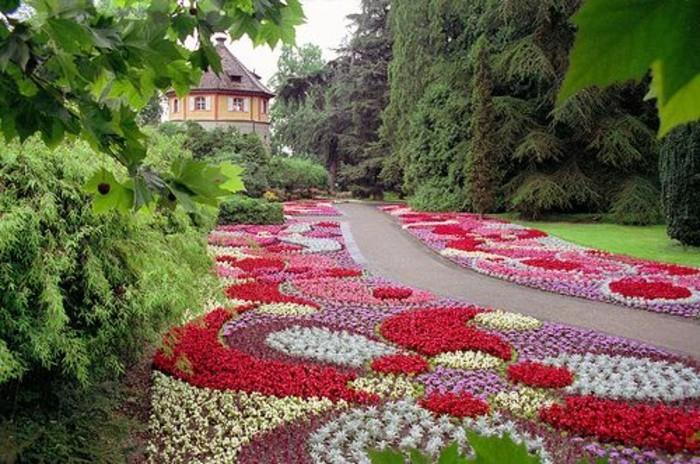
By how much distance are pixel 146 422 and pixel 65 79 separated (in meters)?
4.61

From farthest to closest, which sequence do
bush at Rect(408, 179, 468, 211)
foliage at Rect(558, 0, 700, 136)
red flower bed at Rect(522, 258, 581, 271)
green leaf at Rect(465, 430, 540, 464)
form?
1. bush at Rect(408, 179, 468, 211)
2. red flower bed at Rect(522, 258, 581, 271)
3. green leaf at Rect(465, 430, 540, 464)
4. foliage at Rect(558, 0, 700, 136)

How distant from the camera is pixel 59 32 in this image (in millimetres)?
972

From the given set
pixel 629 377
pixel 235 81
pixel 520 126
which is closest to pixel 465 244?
pixel 629 377

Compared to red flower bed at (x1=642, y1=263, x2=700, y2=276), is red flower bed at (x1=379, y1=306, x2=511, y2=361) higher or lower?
lower

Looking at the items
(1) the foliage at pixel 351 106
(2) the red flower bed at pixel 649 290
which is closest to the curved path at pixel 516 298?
(2) the red flower bed at pixel 649 290

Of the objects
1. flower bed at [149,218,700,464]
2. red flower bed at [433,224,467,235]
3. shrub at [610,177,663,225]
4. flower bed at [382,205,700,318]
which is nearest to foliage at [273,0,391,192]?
shrub at [610,177,663,225]

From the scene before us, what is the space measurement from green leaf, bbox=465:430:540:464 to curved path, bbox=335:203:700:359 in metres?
7.85

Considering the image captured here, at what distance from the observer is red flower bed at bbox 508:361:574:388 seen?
6.11 meters

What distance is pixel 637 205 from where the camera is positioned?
22125 millimetres

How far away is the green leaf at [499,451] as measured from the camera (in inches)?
18.5

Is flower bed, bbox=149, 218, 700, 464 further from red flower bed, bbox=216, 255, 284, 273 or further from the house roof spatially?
the house roof

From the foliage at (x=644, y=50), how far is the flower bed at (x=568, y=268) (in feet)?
32.6

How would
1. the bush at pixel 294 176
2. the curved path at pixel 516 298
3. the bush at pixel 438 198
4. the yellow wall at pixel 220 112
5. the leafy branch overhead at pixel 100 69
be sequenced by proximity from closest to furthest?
the leafy branch overhead at pixel 100 69, the curved path at pixel 516 298, the bush at pixel 438 198, the bush at pixel 294 176, the yellow wall at pixel 220 112

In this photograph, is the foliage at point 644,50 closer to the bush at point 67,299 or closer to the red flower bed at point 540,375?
the bush at point 67,299
